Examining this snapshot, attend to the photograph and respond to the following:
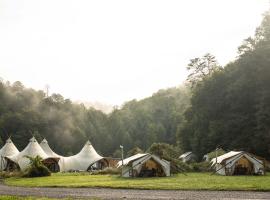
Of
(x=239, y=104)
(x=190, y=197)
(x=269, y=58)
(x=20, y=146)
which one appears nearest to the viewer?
(x=190, y=197)

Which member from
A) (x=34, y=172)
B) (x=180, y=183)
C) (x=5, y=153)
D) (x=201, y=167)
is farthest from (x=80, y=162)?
(x=180, y=183)

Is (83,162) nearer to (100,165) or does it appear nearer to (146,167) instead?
(100,165)

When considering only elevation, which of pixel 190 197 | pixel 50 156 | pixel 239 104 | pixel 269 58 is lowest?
pixel 190 197

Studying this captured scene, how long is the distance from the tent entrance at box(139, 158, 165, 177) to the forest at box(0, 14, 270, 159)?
705 inches

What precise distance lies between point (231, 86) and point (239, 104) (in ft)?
9.74

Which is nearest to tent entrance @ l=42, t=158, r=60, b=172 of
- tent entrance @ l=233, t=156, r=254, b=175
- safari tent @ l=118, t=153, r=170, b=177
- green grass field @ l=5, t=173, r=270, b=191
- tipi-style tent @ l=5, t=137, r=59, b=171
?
tipi-style tent @ l=5, t=137, r=59, b=171

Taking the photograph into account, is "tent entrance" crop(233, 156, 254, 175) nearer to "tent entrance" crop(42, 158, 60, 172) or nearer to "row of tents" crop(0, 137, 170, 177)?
"row of tents" crop(0, 137, 170, 177)

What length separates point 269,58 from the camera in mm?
59750

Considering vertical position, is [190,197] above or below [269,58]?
below

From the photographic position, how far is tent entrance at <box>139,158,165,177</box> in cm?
4469

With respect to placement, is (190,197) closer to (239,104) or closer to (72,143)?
(239,104)

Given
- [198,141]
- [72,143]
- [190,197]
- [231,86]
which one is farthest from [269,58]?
[72,143]

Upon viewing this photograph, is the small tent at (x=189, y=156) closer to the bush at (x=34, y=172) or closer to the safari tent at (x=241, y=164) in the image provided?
the safari tent at (x=241, y=164)

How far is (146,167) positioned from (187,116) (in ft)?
110
